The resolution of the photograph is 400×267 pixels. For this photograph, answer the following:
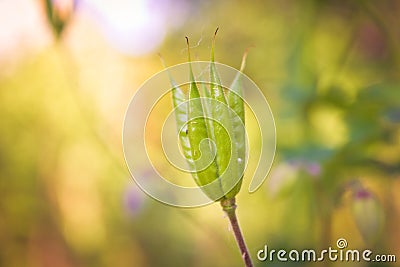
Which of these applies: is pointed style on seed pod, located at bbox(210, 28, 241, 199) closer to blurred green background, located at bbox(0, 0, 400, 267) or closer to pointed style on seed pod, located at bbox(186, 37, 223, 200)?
pointed style on seed pod, located at bbox(186, 37, 223, 200)

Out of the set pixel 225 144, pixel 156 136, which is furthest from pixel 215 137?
pixel 156 136

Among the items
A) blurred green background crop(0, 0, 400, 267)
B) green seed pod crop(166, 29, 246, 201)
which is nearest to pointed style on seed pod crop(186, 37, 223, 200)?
green seed pod crop(166, 29, 246, 201)

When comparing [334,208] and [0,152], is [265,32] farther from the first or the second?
[0,152]

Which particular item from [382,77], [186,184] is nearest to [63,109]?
[186,184]

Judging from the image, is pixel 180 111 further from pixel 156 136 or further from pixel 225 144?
pixel 156 136

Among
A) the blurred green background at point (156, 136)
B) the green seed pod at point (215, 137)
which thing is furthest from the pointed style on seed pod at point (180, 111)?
the blurred green background at point (156, 136)

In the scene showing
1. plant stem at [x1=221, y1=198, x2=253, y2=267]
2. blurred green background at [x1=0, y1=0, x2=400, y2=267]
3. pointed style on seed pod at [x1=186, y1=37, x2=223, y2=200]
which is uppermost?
blurred green background at [x1=0, y1=0, x2=400, y2=267]

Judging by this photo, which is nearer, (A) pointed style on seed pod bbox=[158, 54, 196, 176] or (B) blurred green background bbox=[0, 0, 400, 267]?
(A) pointed style on seed pod bbox=[158, 54, 196, 176]

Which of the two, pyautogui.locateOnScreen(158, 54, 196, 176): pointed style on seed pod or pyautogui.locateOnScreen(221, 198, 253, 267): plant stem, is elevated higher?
pyautogui.locateOnScreen(158, 54, 196, 176): pointed style on seed pod
